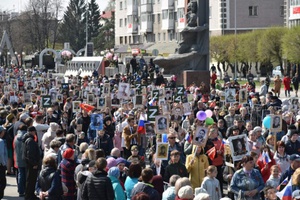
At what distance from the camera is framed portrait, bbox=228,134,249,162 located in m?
14.3

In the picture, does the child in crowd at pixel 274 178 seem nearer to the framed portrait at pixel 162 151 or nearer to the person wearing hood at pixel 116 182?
the framed portrait at pixel 162 151

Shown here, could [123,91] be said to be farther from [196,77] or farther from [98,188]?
[98,188]

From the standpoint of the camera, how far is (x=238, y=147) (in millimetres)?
14430

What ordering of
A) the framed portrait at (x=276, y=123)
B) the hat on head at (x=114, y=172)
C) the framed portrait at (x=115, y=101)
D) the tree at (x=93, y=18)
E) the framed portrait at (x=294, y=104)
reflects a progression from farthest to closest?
the tree at (x=93, y=18) < the framed portrait at (x=115, y=101) < the framed portrait at (x=294, y=104) < the framed portrait at (x=276, y=123) < the hat on head at (x=114, y=172)

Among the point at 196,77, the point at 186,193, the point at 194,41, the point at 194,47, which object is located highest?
the point at 194,41

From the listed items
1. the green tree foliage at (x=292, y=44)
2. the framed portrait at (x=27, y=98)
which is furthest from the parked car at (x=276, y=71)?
the framed portrait at (x=27, y=98)

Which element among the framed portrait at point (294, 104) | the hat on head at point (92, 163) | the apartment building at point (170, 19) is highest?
the apartment building at point (170, 19)

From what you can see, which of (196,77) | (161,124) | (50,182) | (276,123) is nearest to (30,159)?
(161,124)

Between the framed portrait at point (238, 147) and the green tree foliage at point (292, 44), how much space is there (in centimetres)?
4924

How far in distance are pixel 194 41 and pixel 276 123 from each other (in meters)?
24.8

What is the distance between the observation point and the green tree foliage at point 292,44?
63062 millimetres

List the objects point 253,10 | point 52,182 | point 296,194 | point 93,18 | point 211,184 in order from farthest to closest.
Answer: point 93,18 → point 253,10 → point 52,182 → point 211,184 → point 296,194

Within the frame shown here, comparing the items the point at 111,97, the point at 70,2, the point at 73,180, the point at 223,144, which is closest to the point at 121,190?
the point at 73,180

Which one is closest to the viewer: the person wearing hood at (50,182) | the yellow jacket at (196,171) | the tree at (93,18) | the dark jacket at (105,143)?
the person wearing hood at (50,182)
